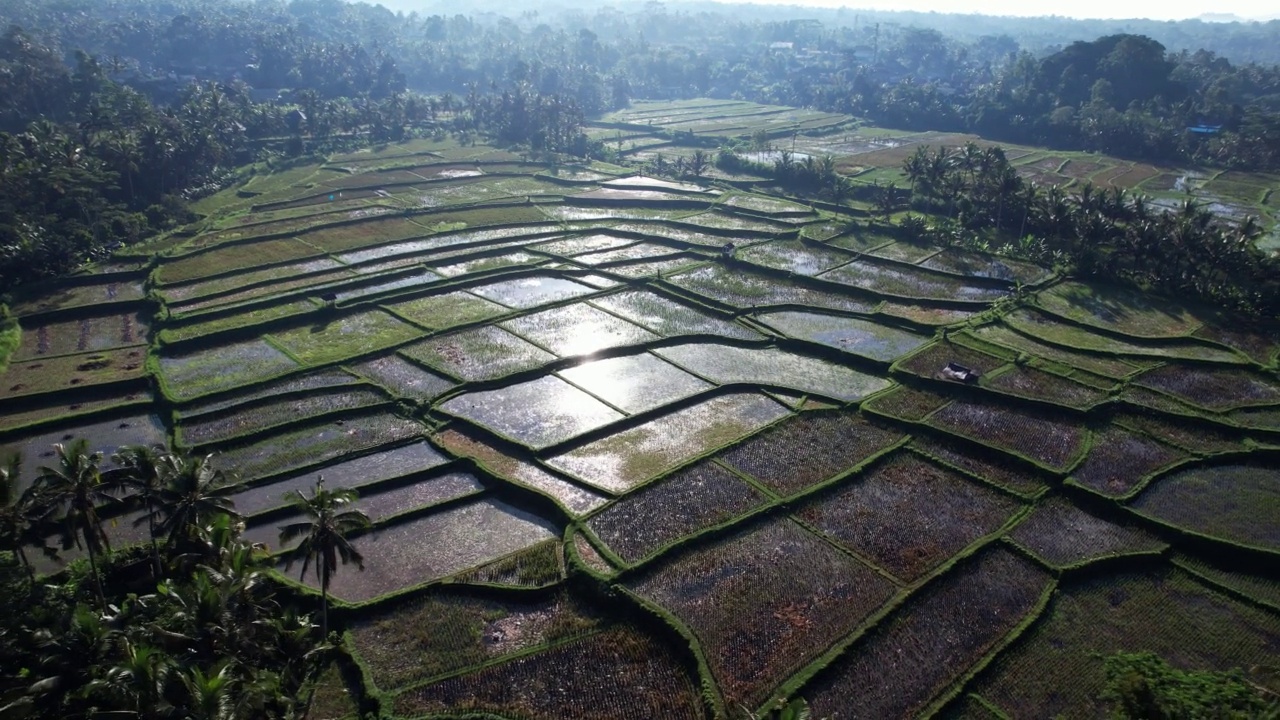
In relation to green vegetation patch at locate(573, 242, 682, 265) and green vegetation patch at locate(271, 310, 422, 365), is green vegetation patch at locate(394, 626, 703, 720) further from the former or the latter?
green vegetation patch at locate(573, 242, 682, 265)

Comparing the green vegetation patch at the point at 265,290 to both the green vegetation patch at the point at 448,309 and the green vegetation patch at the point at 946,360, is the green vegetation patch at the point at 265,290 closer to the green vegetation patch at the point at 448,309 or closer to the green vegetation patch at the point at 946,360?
the green vegetation patch at the point at 448,309

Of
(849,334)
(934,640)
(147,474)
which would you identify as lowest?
(934,640)

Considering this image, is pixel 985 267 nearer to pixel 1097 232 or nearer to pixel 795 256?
pixel 1097 232

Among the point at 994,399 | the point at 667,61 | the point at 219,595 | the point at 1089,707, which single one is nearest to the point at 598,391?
the point at 994,399

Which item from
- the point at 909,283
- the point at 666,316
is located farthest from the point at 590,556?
the point at 909,283

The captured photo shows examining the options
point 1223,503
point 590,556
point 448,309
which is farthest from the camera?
point 448,309

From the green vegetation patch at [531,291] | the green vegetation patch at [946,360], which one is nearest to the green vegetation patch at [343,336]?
the green vegetation patch at [531,291]
